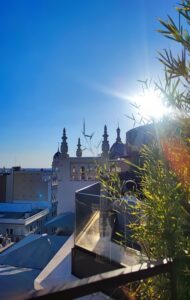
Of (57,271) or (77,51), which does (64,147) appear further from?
(57,271)

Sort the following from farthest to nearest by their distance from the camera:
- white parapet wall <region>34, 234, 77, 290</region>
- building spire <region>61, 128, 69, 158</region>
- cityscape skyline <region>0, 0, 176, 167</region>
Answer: building spire <region>61, 128, 69, 158</region>, white parapet wall <region>34, 234, 77, 290</region>, cityscape skyline <region>0, 0, 176, 167</region>

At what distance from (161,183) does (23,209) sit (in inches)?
858

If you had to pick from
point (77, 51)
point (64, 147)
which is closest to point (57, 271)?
point (77, 51)

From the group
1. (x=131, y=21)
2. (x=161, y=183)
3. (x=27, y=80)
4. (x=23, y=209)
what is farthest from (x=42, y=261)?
(x=23, y=209)

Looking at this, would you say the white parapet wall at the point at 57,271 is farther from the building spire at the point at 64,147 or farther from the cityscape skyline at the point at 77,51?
the building spire at the point at 64,147

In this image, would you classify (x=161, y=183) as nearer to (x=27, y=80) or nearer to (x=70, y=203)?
(x=27, y=80)

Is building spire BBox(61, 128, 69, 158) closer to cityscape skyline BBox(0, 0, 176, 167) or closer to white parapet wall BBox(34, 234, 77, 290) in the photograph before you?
Result: cityscape skyline BBox(0, 0, 176, 167)

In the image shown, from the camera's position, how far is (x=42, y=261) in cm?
647

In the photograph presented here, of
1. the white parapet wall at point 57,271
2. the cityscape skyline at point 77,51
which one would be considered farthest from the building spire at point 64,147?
the white parapet wall at point 57,271

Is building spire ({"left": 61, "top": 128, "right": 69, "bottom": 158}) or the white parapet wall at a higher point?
building spire ({"left": 61, "top": 128, "right": 69, "bottom": 158})

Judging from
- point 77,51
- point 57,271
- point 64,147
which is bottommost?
point 57,271

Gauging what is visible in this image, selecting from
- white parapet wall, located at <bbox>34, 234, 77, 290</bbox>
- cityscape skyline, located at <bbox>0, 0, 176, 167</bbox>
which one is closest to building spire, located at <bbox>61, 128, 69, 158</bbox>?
cityscape skyline, located at <bbox>0, 0, 176, 167</bbox>

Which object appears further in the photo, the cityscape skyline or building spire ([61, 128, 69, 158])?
building spire ([61, 128, 69, 158])

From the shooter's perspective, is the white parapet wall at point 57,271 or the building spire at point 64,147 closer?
the white parapet wall at point 57,271
